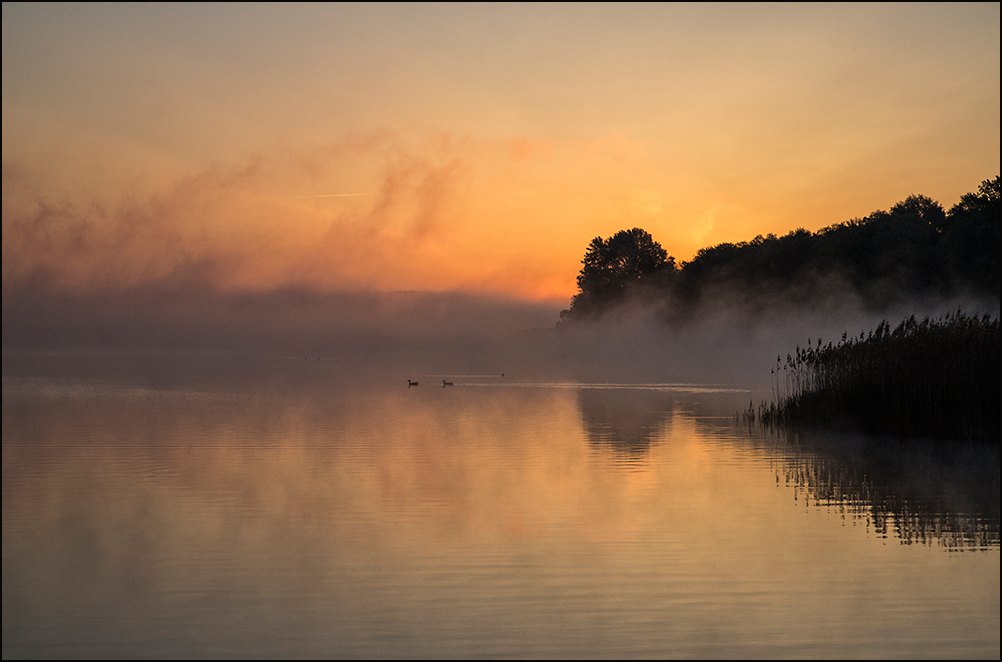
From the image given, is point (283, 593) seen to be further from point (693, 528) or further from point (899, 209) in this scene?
point (899, 209)

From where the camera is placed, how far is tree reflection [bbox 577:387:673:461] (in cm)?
2331

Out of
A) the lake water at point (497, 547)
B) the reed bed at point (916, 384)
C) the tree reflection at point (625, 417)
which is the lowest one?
the lake water at point (497, 547)

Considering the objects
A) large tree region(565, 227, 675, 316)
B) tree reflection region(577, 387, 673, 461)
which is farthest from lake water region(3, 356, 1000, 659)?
large tree region(565, 227, 675, 316)

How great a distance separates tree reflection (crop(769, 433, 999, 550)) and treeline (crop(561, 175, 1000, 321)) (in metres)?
35.5

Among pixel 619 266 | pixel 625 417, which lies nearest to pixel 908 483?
pixel 625 417

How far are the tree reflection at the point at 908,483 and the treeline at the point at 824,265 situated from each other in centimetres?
3551

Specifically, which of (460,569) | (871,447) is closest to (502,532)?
(460,569)

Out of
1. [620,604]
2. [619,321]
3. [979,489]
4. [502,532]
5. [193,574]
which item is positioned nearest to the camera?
[620,604]

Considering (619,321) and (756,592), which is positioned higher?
(619,321)

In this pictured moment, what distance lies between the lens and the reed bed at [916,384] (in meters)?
21.6

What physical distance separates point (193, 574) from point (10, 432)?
17.3 m

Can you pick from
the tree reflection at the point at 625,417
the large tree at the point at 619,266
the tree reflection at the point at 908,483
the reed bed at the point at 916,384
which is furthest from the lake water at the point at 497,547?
the large tree at the point at 619,266

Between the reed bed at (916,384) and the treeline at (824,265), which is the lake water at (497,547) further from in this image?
the treeline at (824,265)

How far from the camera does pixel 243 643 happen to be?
8.21 meters
